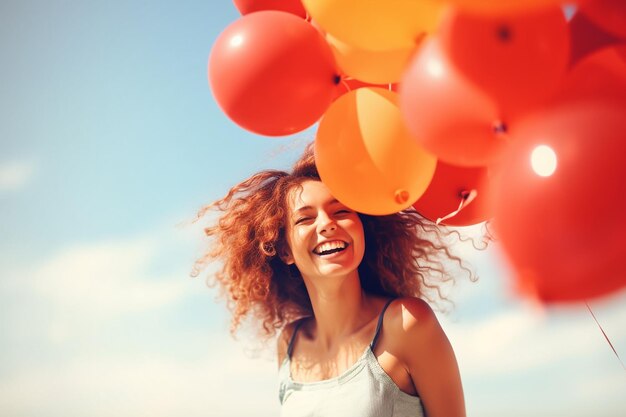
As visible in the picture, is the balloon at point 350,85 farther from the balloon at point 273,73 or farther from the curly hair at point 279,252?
the curly hair at point 279,252

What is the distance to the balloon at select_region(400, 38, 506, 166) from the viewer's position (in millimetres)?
1488

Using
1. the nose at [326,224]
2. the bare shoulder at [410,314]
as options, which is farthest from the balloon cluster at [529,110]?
the bare shoulder at [410,314]

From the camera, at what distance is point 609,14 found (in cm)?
161

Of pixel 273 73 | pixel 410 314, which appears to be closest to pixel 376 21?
pixel 273 73

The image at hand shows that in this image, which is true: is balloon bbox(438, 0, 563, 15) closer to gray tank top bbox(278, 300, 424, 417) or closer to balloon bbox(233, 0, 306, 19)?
balloon bbox(233, 0, 306, 19)

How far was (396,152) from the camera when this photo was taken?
1.93m

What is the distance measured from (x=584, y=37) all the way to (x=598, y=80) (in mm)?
276

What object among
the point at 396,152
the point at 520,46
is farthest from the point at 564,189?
the point at 396,152

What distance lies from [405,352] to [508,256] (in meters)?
1.21

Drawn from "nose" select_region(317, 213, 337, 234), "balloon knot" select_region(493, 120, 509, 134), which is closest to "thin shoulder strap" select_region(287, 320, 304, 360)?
"nose" select_region(317, 213, 337, 234)

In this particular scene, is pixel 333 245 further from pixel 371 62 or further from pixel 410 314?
pixel 371 62

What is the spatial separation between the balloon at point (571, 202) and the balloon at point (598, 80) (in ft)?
0.09

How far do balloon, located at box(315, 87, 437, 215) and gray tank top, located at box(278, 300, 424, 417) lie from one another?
2.93 ft

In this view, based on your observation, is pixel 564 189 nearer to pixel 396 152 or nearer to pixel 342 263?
pixel 396 152
